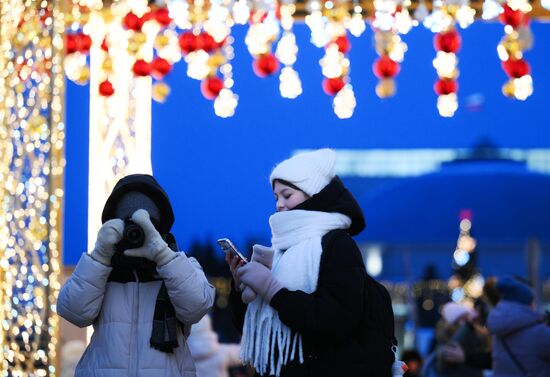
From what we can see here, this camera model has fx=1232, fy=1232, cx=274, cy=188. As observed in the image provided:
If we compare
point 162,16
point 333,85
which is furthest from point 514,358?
point 162,16

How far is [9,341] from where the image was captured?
21.4 ft

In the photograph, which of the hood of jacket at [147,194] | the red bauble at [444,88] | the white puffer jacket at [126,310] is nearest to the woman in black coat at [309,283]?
the white puffer jacket at [126,310]

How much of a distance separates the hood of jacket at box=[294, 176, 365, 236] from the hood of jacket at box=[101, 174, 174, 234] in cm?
54

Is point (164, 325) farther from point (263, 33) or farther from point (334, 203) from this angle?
point (263, 33)

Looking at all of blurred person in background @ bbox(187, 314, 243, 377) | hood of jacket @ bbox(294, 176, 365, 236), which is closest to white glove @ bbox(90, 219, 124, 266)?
hood of jacket @ bbox(294, 176, 365, 236)

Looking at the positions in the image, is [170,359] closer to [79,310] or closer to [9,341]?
[79,310]

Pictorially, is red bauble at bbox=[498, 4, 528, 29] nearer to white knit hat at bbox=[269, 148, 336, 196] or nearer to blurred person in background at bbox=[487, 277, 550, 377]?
blurred person in background at bbox=[487, 277, 550, 377]

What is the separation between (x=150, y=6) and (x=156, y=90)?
25.7 inches

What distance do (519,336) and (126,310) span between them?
9.74 ft

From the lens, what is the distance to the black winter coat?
462cm

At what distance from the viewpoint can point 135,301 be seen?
483 cm

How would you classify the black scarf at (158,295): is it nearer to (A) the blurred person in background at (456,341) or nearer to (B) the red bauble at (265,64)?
(A) the blurred person in background at (456,341)

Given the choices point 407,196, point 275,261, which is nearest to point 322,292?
point 275,261

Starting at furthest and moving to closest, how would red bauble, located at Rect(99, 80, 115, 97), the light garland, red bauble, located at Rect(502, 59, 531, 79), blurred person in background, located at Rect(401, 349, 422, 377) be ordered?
1. blurred person in background, located at Rect(401, 349, 422, 377)
2. red bauble, located at Rect(502, 59, 531, 79)
3. red bauble, located at Rect(99, 80, 115, 97)
4. the light garland
